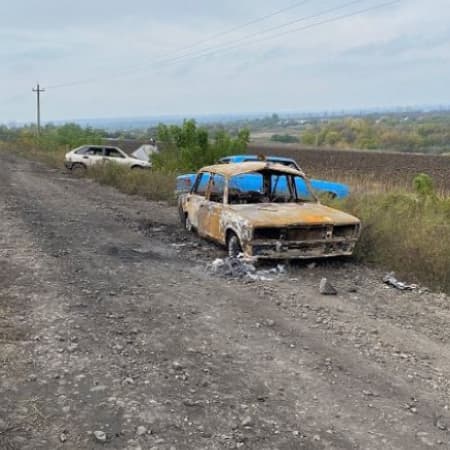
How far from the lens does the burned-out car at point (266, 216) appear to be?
8578mm

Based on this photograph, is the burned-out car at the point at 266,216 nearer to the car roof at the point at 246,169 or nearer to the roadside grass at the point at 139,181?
the car roof at the point at 246,169

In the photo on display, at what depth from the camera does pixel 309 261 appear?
9180mm

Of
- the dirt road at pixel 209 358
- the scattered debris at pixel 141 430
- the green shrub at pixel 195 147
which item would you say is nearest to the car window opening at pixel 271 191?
the dirt road at pixel 209 358

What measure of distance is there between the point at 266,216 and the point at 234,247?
2.22ft

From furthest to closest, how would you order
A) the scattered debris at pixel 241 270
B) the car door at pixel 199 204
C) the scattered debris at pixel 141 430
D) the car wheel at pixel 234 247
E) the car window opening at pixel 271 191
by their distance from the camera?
the car door at pixel 199 204 → the car window opening at pixel 271 191 → the car wheel at pixel 234 247 → the scattered debris at pixel 241 270 → the scattered debris at pixel 141 430

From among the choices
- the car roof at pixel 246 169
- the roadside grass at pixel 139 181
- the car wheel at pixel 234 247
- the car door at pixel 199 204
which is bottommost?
the roadside grass at pixel 139 181

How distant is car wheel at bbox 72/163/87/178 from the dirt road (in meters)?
17.8

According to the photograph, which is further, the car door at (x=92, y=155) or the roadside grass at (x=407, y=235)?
the car door at (x=92, y=155)

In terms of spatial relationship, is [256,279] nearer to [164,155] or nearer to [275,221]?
[275,221]

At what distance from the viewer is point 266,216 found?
8836 millimetres

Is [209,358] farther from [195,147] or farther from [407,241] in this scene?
[195,147]

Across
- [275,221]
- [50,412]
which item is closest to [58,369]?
[50,412]

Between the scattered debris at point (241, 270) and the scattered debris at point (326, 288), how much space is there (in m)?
0.77

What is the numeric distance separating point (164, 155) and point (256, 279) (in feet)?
51.7
